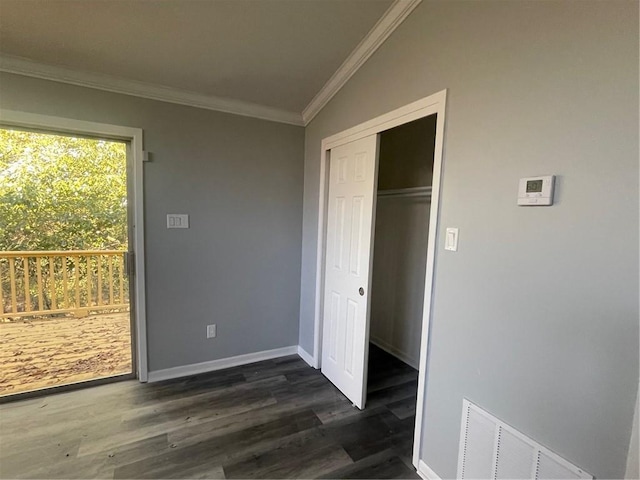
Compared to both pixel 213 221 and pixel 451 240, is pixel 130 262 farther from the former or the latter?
pixel 451 240

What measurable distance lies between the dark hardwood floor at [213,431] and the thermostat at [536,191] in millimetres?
1627

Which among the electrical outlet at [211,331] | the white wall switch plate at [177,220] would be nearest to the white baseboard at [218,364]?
the electrical outlet at [211,331]

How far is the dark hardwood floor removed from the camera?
170cm

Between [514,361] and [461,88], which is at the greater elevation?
[461,88]

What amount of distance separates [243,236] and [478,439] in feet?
7.33

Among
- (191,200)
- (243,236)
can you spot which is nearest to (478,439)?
(243,236)

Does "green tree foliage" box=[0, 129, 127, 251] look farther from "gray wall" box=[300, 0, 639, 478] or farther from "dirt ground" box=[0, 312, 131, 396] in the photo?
"gray wall" box=[300, 0, 639, 478]

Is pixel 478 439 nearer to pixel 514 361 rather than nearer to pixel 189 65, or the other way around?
pixel 514 361

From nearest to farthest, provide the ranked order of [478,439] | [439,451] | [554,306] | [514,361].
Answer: [554,306] → [514,361] → [478,439] → [439,451]

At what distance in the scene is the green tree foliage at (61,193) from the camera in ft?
6.88

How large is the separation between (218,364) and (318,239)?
59.7 inches

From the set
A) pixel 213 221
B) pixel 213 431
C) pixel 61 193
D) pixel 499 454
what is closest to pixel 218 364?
pixel 213 431

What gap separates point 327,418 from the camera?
84.7 inches

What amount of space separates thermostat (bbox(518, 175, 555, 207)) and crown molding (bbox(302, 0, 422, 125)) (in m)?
1.25
